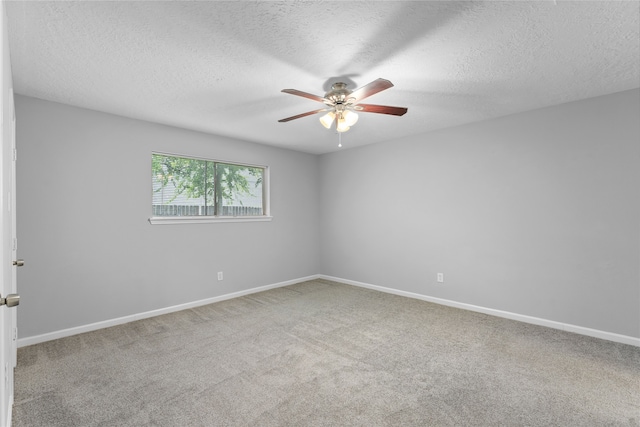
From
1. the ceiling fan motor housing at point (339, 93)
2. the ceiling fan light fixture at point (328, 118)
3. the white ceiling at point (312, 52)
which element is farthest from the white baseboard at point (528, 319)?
the ceiling fan motor housing at point (339, 93)

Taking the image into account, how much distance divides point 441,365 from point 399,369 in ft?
1.17

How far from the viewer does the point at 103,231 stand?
10.8 feet

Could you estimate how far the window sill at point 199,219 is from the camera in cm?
371

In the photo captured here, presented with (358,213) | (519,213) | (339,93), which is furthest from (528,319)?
(339,93)

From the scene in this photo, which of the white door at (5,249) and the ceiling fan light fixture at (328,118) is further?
the ceiling fan light fixture at (328,118)

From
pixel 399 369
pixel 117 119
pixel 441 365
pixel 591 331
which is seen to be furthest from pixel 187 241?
pixel 591 331

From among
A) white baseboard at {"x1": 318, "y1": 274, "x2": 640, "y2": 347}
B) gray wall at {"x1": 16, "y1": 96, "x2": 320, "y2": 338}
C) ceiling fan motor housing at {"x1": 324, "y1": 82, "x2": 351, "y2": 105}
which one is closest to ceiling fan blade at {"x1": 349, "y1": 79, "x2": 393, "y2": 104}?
ceiling fan motor housing at {"x1": 324, "y1": 82, "x2": 351, "y2": 105}

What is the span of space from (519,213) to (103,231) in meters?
4.63

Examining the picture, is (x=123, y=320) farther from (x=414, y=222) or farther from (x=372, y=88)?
(x=414, y=222)

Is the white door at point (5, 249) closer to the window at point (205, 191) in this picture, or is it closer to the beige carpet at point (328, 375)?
the beige carpet at point (328, 375)

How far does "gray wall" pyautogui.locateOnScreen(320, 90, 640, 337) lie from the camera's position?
289 centimetres

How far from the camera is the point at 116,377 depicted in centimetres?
228

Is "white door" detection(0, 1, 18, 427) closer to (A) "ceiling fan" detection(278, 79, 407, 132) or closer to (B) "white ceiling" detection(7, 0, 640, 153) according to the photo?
(B) "white ceiling" detection(7, 0, 640, 153)

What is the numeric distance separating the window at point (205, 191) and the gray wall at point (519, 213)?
1698mm
